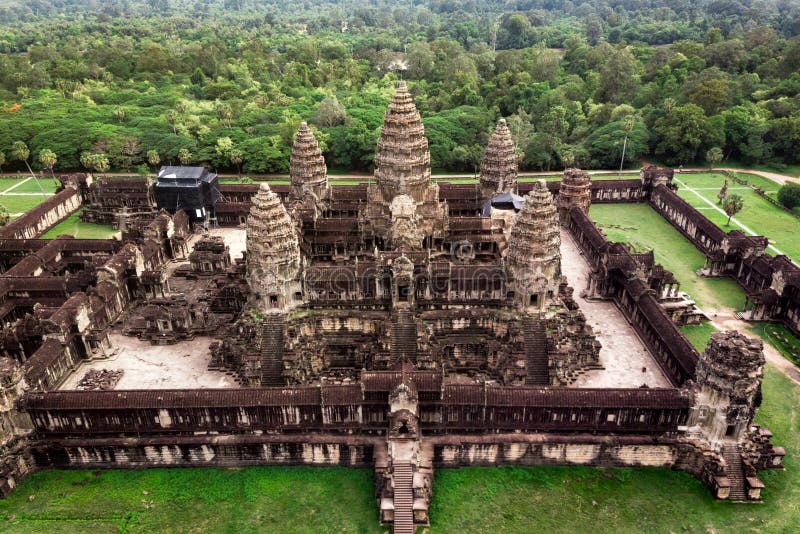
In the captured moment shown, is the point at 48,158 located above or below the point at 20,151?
below

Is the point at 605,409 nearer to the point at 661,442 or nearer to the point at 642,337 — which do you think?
the point at 661,442

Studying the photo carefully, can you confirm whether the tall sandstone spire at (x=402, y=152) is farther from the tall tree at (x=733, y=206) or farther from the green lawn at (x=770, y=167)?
the green lawn at (x=770, y=167)

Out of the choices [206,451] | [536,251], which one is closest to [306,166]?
[536,251]

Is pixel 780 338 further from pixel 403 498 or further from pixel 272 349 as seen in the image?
pixel 272 349

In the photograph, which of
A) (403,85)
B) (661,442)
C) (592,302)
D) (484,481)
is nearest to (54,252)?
(403,85)

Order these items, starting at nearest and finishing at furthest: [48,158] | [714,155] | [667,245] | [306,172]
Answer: [306,172]
[667,245]
[48,158]
[714,155]
